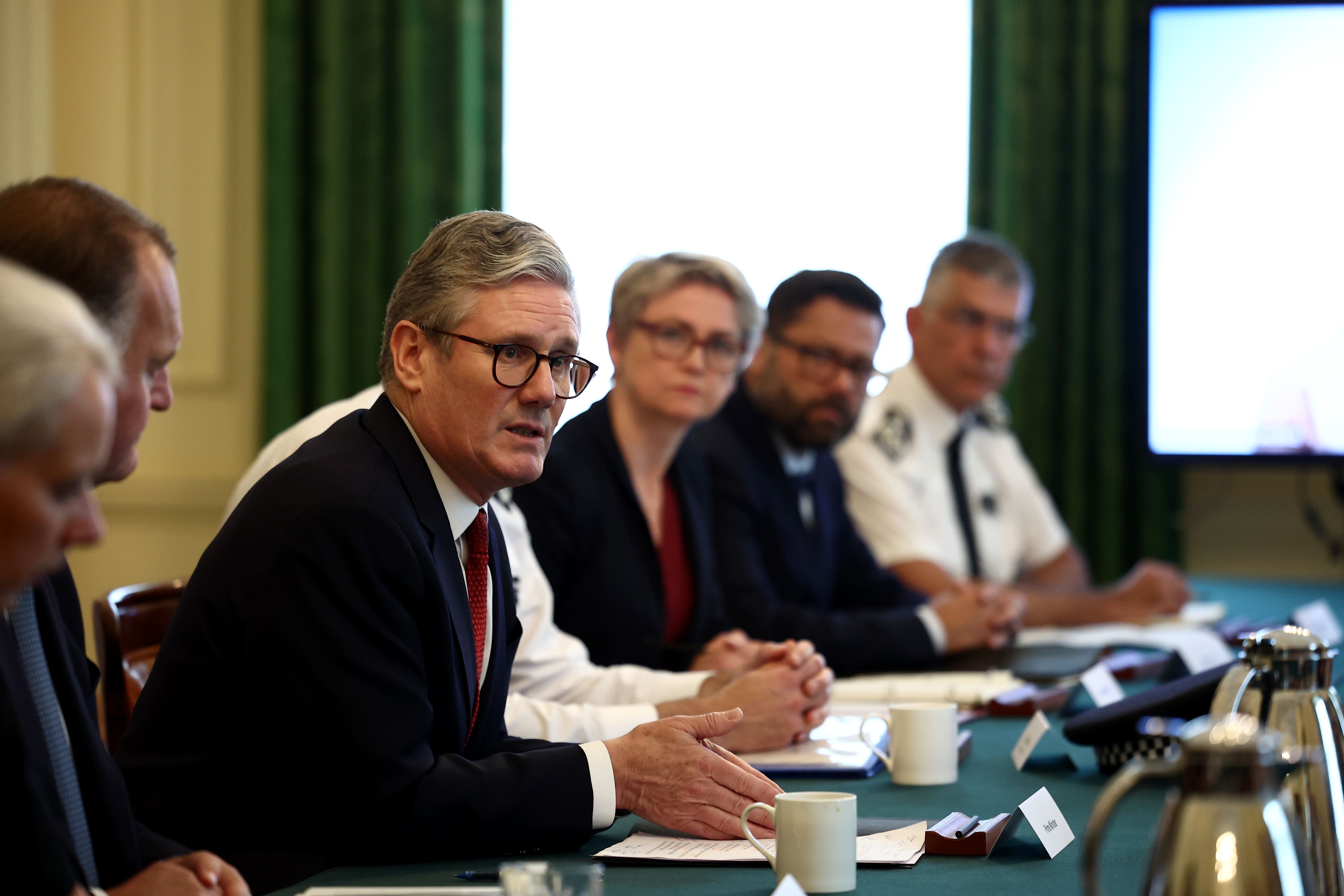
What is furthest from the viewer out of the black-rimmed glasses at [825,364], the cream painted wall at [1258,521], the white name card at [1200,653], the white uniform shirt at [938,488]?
the cream painted wall at [1258,521]

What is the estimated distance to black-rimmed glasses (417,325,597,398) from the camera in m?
1.51

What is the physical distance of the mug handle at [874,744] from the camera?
166cm

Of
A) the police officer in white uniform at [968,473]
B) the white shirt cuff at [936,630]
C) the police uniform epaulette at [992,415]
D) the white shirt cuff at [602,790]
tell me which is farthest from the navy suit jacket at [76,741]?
the police uniform epaulette at [992,415]

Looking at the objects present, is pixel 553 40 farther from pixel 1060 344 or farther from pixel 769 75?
pixel 1060 344

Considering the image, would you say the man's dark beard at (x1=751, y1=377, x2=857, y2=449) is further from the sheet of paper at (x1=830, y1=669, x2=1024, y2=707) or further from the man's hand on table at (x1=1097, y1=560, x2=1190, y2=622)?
the man's hand on table at (x1=1097, y1=560, x2=1190, y2=622)

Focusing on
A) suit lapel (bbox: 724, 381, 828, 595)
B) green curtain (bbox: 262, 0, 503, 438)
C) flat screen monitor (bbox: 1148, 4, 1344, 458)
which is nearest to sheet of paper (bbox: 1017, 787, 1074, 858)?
suit lapel (bbox: 724, 381, 828, 595)

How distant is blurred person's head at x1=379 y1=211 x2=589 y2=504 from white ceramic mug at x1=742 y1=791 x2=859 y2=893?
532 mm

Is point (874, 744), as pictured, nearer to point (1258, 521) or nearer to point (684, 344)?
point (684, 344)

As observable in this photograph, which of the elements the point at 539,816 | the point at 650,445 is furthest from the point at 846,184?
the point at 539,816

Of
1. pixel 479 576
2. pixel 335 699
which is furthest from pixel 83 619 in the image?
pixel 479 576

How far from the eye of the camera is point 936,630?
2.64 metres

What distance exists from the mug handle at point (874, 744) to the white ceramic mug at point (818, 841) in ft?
1.56

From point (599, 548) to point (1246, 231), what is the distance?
2.69m

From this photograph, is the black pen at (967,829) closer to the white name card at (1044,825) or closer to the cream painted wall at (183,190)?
the white name card at (1044,825)
